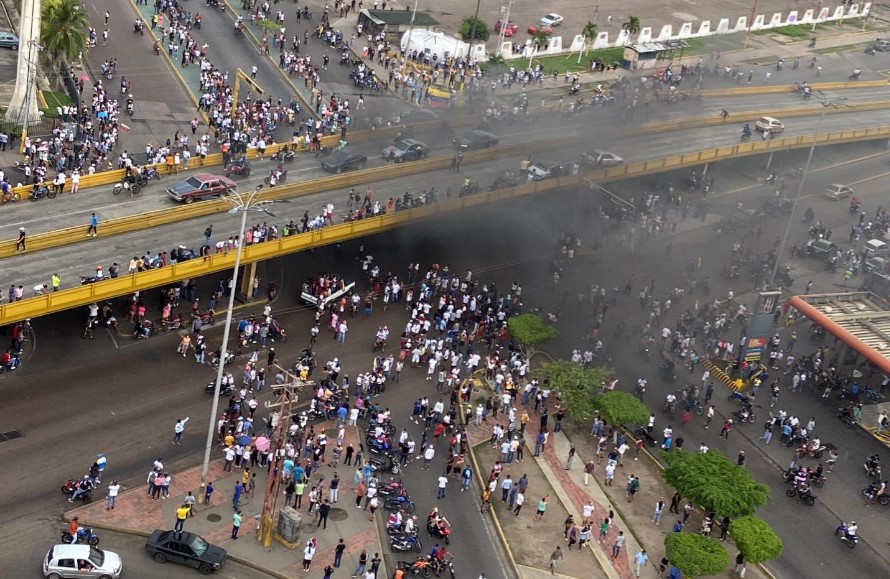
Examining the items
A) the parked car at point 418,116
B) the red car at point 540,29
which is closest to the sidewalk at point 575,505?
the parked car at point 418,116

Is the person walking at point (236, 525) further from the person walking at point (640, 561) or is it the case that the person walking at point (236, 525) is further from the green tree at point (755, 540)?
the green tree at point (755, 540)

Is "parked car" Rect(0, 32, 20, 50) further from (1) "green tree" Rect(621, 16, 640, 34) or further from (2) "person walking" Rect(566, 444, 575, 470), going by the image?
(2) "person walking" Rect(566, 444, 575, 470)

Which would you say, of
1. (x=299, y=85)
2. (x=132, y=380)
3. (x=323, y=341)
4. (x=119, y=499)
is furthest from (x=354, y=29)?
(x=119, y=499)

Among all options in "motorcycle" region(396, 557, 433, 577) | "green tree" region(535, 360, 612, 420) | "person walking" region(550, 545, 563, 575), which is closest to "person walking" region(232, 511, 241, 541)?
"motorcycle" region(396, 557, 433, 577)

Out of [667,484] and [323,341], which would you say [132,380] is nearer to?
[323,341]

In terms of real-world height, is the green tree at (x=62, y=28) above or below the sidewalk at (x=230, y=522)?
above
